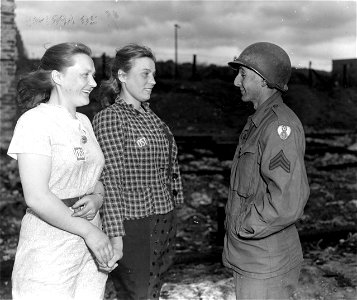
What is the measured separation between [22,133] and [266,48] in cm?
150

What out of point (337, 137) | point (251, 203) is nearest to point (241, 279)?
point (251, 203)

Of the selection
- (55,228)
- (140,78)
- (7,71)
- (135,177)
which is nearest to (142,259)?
(135,177)

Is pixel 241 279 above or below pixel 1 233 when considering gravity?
above

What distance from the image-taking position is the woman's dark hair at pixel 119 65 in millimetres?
2953

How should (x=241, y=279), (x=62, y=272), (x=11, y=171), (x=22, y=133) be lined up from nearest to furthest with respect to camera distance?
(x=22, y=133)
(x=62, y=272)
(x=241, y=279)
(x=11, y=171)

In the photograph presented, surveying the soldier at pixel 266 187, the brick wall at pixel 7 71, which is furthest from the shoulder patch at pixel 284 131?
the brick wall at pixel 7 71

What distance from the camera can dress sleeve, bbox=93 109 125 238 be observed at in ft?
8.86

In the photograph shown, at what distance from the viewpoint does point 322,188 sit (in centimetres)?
1043

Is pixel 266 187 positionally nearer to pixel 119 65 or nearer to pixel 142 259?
pixel 142 259

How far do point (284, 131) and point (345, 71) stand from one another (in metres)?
28.5

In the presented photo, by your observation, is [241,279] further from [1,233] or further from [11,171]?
[11,171]

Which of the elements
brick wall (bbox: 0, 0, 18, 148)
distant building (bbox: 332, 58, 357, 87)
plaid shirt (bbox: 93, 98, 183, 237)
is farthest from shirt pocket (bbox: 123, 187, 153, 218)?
distant building (bbox: 332, 58, 357, 87)

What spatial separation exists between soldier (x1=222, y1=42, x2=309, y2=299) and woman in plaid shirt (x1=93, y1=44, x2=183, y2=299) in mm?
462

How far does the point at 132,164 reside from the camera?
282 centimetres
